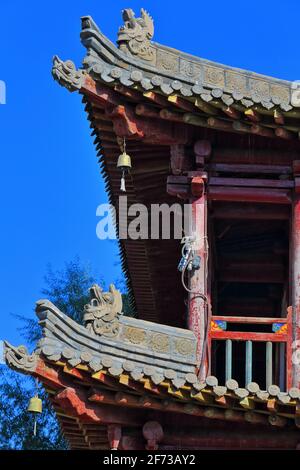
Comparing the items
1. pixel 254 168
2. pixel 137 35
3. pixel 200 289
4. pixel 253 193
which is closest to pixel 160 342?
pixel 200 289

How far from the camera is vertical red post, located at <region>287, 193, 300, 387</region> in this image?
18.1 metres

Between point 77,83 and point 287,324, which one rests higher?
point 77,83

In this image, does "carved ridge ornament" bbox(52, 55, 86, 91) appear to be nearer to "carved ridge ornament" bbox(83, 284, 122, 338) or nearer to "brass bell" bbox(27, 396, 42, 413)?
"carved ridge ornament" bbox(83, 284, 122, 338)

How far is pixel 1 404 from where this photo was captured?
113ft

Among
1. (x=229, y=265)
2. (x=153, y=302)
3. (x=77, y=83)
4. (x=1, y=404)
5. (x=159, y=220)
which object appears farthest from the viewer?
(x=1, y=404)

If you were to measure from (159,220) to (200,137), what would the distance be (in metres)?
2.25

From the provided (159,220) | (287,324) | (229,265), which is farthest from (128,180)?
(287,324)

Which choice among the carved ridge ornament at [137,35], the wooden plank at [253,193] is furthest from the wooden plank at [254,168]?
the carved ridge ornament at [137,35]

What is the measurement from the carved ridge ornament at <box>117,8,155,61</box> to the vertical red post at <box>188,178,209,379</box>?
5.71 feet

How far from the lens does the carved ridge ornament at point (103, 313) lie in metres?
17.7

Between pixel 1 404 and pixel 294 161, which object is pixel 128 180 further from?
pixel 1 404

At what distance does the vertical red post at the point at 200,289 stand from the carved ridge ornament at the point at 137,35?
1.74 metres

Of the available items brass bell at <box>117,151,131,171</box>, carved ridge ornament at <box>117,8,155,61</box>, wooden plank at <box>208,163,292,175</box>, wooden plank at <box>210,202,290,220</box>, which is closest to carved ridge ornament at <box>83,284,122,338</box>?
brass bell at <box>117,151,131,171</box>

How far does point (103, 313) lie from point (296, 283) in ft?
8.26
